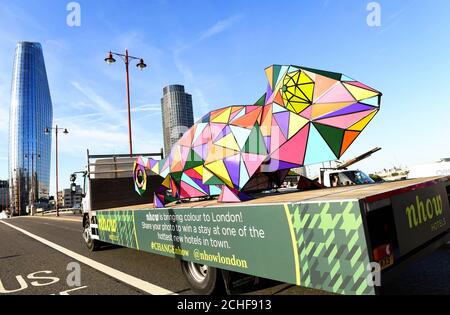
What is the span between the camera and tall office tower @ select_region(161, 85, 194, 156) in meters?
18.6

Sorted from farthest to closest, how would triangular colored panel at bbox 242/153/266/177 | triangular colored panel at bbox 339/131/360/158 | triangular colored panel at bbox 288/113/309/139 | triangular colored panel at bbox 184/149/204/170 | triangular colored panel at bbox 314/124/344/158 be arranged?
triangular colored panel at bbox 184/149/204/170 → triangular colored panel at bbox 242/153/266/177 → triangular colored panel at bbox 288/113/309/139 → triangular colored panel at bbox 314/124/344/158 → triangular colored panel at bbox 339/131/360/158

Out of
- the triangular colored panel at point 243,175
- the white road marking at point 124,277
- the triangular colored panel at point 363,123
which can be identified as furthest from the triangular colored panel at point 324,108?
the white road marking at point 124,277

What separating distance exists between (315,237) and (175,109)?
1754 centimetres

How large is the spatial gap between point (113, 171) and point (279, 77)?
6.19 metres

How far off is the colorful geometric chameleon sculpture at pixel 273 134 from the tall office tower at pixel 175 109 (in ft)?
32.9

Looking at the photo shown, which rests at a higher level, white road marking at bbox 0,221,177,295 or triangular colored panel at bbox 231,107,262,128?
triangular colored panel at bbox 231,107,262,128

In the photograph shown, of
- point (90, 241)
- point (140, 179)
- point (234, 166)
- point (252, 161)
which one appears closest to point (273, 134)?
point (252, 161)

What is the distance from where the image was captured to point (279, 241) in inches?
136

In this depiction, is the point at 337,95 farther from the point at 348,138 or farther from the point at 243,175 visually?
the point at 243,175

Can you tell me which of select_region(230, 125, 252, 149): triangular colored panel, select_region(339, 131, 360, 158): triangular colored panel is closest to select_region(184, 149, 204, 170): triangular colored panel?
select_region(230, 125, 252, 149): triangular colored panel

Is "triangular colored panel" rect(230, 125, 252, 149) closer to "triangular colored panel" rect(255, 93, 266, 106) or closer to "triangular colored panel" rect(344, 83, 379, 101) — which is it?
"triangular colored panel" rect(255, 93, 266, 106)

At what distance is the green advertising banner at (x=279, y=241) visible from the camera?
2855 mm

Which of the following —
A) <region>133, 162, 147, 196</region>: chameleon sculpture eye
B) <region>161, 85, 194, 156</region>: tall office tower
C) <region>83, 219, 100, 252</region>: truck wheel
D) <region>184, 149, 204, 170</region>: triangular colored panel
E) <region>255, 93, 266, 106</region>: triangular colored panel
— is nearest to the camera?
<region>255, 93, 266, 106</region>: triangular colored panel
